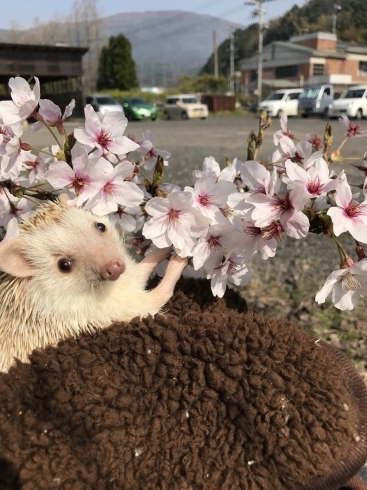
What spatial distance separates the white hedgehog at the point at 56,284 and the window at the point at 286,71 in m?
65.6

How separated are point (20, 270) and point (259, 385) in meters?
0.87

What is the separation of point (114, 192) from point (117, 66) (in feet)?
175

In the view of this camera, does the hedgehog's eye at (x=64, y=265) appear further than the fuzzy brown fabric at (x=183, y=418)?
Yes

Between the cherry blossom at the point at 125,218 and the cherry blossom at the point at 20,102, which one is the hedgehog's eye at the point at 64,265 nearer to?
the cherry blossom at the point at 20,102

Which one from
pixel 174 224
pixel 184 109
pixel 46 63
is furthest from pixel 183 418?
pixel 184 109

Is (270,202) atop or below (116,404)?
atop

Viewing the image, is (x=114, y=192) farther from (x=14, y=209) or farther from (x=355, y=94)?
(x=355, y=94)

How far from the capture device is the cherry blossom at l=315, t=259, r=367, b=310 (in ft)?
5.11

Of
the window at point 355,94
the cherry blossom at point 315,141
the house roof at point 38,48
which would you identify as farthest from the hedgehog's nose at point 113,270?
the window at point 355,94

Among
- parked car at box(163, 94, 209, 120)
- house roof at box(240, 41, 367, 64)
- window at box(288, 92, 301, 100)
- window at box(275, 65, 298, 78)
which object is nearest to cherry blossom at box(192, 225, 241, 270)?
parked car at box(163, 94, 209, 120)

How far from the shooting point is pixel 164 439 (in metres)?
1.47

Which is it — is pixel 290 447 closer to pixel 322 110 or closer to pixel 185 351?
pixel 185 351

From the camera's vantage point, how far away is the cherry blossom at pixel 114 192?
1.58 metres

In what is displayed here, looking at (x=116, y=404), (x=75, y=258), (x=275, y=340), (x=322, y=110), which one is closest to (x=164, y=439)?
(x=116, y=404)
